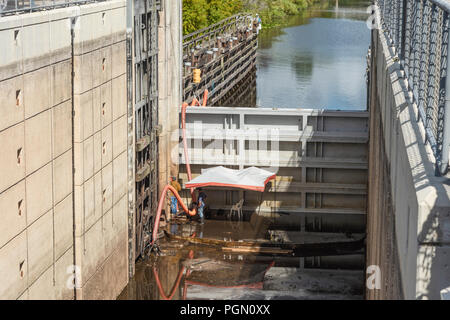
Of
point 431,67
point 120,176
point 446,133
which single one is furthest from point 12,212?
point 446,133

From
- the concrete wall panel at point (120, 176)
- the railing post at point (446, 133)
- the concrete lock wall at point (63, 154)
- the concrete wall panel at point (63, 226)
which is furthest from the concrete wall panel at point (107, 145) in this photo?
the railing post at point (446, 133)

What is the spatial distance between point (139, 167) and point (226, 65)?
62.9ft

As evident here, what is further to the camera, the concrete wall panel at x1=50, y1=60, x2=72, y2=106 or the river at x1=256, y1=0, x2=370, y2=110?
the river at x1=256, y1=0, x2=370, y2=110

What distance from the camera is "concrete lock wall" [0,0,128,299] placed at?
11.4 m

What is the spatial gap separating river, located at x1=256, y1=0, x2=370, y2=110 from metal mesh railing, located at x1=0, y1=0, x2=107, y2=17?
2651 centimetres

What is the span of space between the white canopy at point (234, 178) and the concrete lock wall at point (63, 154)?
4.35 metres

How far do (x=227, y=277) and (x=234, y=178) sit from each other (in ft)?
13.0

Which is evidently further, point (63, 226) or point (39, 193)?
point (63, 226)

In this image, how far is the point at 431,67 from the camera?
6.27 meters

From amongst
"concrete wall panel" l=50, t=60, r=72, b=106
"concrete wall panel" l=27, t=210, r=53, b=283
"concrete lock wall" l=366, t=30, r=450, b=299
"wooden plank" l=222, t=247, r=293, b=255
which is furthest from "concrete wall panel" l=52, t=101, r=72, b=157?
"concrete lock wall" l=366, t=30, r=450, b=299

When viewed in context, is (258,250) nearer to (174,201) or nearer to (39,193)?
(174,201)

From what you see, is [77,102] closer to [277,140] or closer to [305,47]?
[277,140]

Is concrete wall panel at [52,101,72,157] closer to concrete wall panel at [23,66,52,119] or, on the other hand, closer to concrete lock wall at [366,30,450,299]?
concrete wall panel at [23,66,52,119]

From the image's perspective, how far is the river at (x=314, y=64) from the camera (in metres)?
43.8
